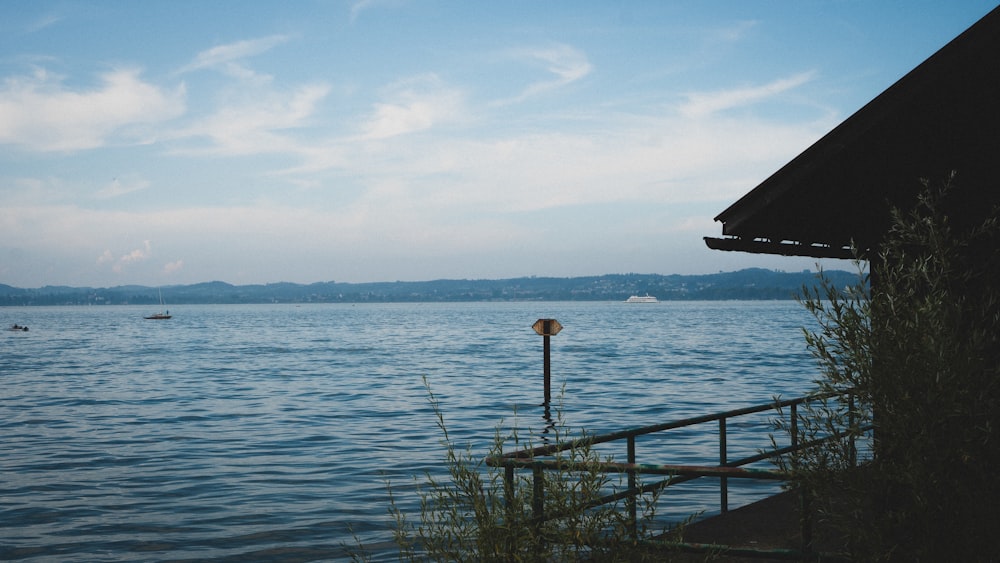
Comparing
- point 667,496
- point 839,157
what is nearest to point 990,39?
point 839,157

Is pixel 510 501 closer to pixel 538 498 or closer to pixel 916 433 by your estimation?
pixel 538 498

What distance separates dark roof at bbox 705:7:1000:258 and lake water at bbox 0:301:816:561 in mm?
6879

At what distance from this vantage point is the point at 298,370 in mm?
54094

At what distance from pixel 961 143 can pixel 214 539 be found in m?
11.0

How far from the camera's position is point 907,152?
8.11 metres

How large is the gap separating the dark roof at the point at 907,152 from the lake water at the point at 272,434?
22.6 ft

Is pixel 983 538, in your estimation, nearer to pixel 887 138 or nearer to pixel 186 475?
pixel 887 138

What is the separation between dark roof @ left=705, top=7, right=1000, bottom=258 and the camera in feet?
25.3

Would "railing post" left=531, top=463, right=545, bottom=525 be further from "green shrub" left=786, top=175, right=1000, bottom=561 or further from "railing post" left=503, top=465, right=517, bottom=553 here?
"green shrub" left=786, top=175, right=1000, bottom=561

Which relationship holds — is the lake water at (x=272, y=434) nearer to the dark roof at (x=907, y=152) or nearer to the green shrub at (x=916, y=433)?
the dark roof at (x=907, y=152)

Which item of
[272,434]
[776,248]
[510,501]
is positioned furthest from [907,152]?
[272,434]

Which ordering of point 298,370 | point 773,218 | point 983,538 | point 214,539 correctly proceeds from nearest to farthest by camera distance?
1. point 983,538
2. point 773,218
3. point 214,539
4. point 298,370

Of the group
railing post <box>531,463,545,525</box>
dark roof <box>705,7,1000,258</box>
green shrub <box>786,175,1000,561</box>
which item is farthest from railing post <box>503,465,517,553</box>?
dark roof <box>705,7,1000,258</box>

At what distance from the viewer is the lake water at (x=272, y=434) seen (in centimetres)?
1400
